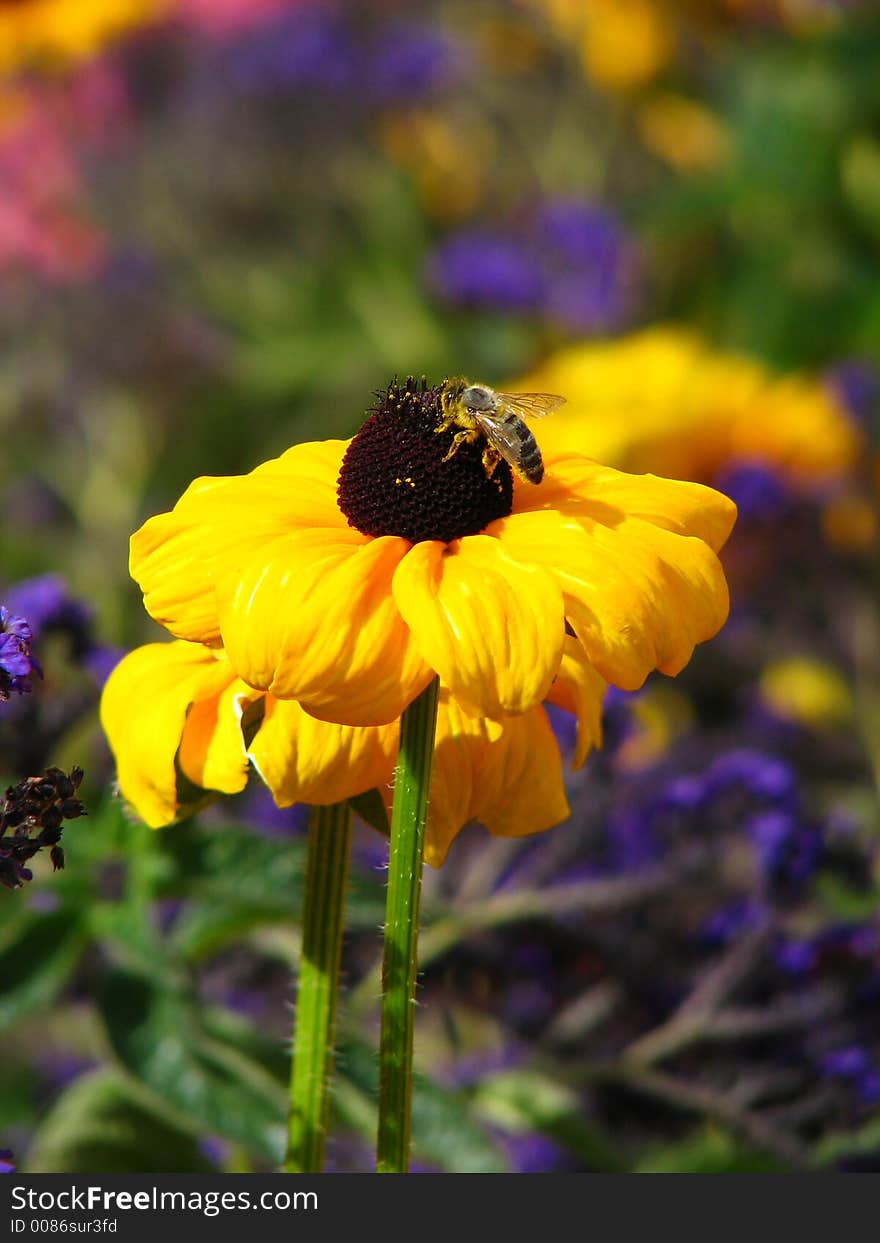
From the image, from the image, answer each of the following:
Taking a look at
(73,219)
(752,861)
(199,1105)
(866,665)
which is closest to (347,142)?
(73,219)

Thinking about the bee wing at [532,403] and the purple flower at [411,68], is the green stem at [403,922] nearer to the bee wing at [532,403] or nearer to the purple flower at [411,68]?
the bee wing at [532,403]

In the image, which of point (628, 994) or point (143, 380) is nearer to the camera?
point (628, 994)

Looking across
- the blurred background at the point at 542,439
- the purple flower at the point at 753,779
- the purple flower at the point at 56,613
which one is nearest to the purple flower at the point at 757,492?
the blurred background at the point at 542,439

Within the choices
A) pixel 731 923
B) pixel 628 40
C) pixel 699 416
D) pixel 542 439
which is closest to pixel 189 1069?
pixel 731 923

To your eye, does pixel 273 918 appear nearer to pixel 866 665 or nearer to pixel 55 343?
pixel 866 665

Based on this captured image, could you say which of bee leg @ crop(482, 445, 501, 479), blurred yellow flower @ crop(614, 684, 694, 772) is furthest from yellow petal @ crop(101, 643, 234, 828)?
blurred yellow flower @ crop(614, 684, 694, 772)
